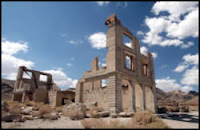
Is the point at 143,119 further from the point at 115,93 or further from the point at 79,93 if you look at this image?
the point at 79,93

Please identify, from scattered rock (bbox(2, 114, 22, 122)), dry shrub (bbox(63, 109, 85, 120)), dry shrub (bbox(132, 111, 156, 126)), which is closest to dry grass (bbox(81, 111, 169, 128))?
dry shrub (bbox(132, 111, 156, 126))

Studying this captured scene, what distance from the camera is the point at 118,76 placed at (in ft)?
48.3

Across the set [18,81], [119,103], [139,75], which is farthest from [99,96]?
[18,81]

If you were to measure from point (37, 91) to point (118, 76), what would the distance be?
529 inches

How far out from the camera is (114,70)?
1470cm

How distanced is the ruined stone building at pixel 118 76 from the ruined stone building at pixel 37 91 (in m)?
4.34

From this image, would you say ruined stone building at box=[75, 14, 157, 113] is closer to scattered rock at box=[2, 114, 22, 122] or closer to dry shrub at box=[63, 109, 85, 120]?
dry shrub at box=[63, 109, 85, 120]

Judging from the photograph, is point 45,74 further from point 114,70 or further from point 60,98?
point 114,70

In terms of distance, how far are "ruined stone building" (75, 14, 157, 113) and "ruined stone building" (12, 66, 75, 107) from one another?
171 inches

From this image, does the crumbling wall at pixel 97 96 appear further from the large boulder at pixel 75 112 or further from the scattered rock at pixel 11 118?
the scattered rock at pixel 11 118

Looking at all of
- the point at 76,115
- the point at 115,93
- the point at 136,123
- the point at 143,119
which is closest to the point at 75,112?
the point at 76,115

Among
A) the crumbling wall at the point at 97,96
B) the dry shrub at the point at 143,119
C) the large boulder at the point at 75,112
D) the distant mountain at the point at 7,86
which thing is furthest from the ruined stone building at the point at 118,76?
the distant mountain at the point at 7,86

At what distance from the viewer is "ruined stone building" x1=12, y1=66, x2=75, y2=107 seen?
2138 centimetres

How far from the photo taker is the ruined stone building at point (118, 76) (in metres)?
14.5
